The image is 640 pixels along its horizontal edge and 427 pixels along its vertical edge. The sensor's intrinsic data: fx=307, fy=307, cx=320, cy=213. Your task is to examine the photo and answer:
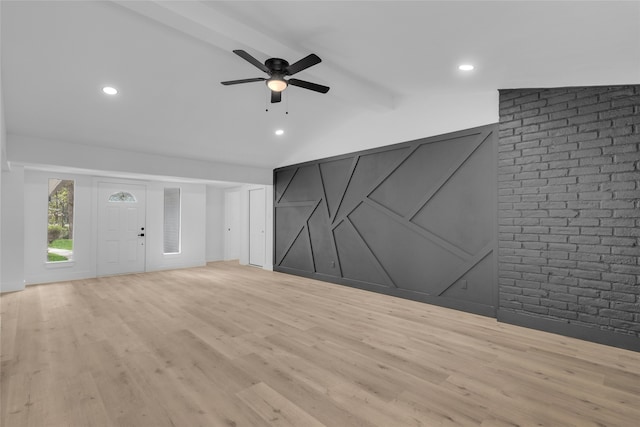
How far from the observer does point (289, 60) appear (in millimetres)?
3498

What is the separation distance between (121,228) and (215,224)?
2.86 meters

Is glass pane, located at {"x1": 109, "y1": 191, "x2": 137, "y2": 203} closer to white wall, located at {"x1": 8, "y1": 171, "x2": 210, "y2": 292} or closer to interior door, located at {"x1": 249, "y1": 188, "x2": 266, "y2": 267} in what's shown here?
white wall, located at {"x1": 8, "y1": 171, "x2": 210, "y2": 292}

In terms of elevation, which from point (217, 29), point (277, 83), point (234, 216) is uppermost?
point (217, 29)

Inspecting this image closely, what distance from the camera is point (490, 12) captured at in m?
2.36

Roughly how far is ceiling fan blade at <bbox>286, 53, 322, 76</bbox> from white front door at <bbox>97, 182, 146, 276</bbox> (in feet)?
20.0

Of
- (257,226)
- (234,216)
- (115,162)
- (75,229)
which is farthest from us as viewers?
(234,216)

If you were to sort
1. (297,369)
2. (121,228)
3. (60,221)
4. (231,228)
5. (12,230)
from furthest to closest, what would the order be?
(231,228) < (121,228) < (60,221) < (12,230) < (297,369)

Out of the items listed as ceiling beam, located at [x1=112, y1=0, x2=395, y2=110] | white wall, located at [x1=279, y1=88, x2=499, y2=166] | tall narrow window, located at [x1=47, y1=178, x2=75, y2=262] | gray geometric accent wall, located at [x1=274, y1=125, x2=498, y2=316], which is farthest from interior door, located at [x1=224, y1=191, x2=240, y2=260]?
ceiling beam, located at [x1=112, y1=0, x2=395, y2=110]

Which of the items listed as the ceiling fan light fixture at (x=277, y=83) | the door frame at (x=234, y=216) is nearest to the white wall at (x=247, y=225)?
the door frame at (x=234, y=216)

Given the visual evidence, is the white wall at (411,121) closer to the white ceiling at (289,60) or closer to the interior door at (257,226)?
the white ceiling at (289,60)

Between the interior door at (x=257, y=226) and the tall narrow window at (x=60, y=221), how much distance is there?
4.04 metres

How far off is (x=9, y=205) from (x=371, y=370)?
6.94m

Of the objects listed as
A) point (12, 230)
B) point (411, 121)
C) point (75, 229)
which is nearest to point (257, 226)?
point (75, 229)

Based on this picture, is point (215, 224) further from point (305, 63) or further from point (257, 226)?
point (305, 63)
